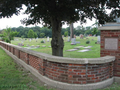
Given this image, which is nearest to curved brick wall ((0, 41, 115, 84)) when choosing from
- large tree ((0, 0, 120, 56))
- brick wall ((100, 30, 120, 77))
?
brick wall ((100, 30, 120, 77))

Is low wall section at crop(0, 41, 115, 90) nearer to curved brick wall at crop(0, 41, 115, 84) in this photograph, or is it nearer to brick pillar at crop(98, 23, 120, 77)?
curved brick wall at crop(0, 41, 115, 84)

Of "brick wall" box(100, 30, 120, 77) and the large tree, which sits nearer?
"brick wall" box(100, 30, 120, 77)

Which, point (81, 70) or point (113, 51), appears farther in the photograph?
point (113, 51)

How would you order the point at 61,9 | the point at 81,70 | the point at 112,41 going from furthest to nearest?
the point at 61,9 → the point at 112,41 → the point at 81,70

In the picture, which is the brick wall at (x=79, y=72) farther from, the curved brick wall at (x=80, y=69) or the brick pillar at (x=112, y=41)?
the brick pillar at (x=112, y=41)

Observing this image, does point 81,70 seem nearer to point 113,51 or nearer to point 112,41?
point 113,51

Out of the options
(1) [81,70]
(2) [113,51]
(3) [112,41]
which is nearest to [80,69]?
(1) [81,70]

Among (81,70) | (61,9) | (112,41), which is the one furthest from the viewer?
(61,9)

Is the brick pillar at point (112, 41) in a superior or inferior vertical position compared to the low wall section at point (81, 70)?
superior

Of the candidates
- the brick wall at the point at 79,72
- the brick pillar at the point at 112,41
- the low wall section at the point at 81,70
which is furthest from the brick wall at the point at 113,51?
the brick wall at the point at 79,72

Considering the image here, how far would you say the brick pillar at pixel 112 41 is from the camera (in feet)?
13.1

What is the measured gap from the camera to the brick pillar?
3994mm

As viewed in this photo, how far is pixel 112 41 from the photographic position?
4074mm

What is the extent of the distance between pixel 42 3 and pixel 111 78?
4.03 metres
